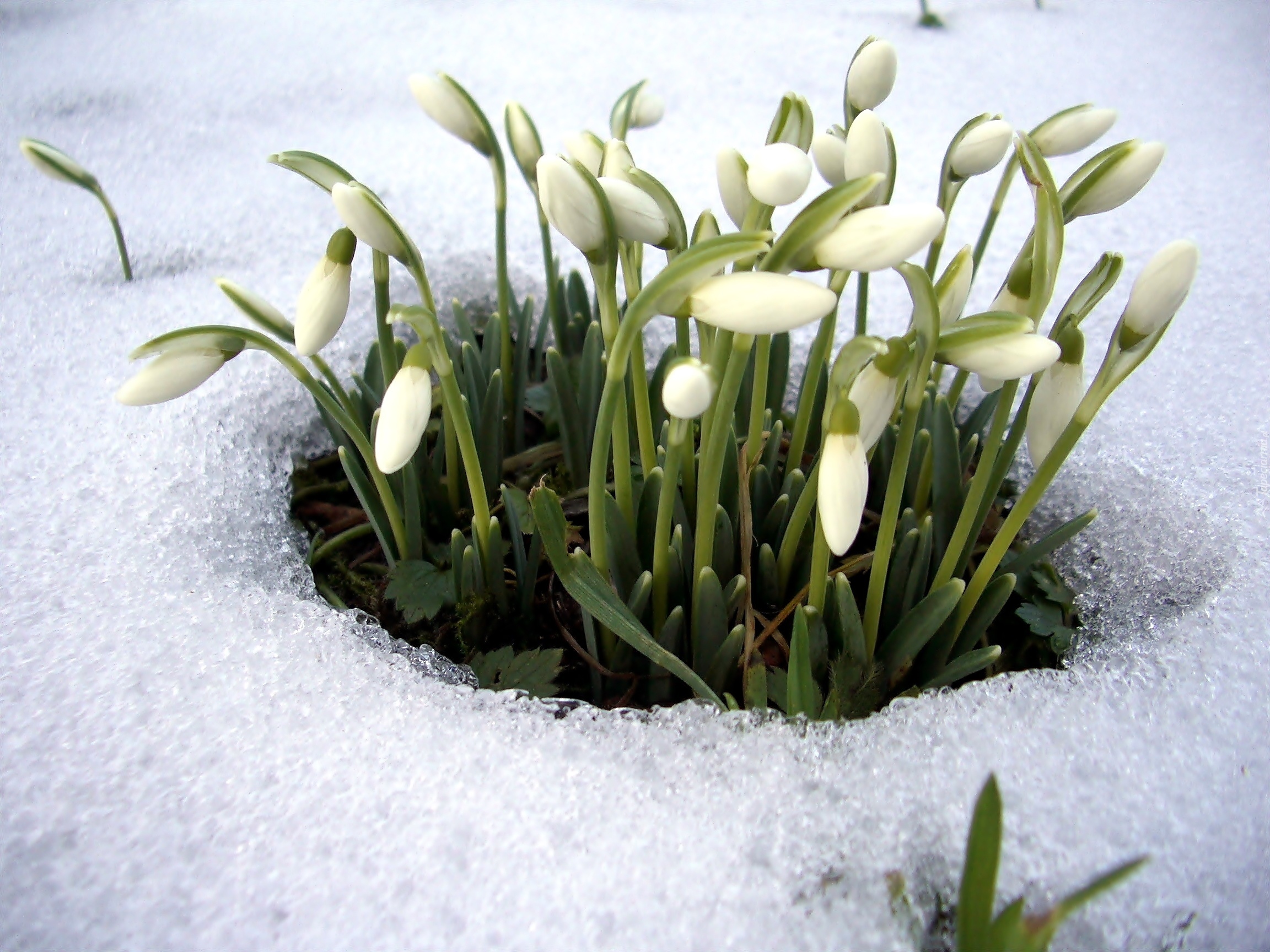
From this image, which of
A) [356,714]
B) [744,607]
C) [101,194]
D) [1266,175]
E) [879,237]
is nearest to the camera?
[879,237]

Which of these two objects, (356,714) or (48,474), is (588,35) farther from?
(356,714)

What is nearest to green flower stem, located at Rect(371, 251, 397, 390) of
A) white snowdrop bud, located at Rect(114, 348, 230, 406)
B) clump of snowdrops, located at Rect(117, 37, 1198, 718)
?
clump of snowdrops, located at Rect(117, 37, 1198, 718)

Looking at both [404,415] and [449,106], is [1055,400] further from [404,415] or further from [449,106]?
[449,106]

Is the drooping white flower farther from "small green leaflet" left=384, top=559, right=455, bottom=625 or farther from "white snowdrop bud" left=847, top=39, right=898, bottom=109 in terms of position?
"small green leaflet" left=384, top=559, right=455, bottom=625

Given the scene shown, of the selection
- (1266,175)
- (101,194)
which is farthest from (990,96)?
(101,194)

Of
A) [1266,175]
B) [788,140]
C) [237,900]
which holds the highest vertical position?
[788,140]

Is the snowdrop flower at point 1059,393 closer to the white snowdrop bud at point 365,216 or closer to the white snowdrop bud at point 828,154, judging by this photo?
the white snowdrop bud at point 828,154

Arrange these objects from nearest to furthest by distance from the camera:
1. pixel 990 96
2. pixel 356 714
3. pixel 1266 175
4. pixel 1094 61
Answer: pixel 356 714 → pixel 1266 175 → pixel 990 96 → pixel 1094 61
